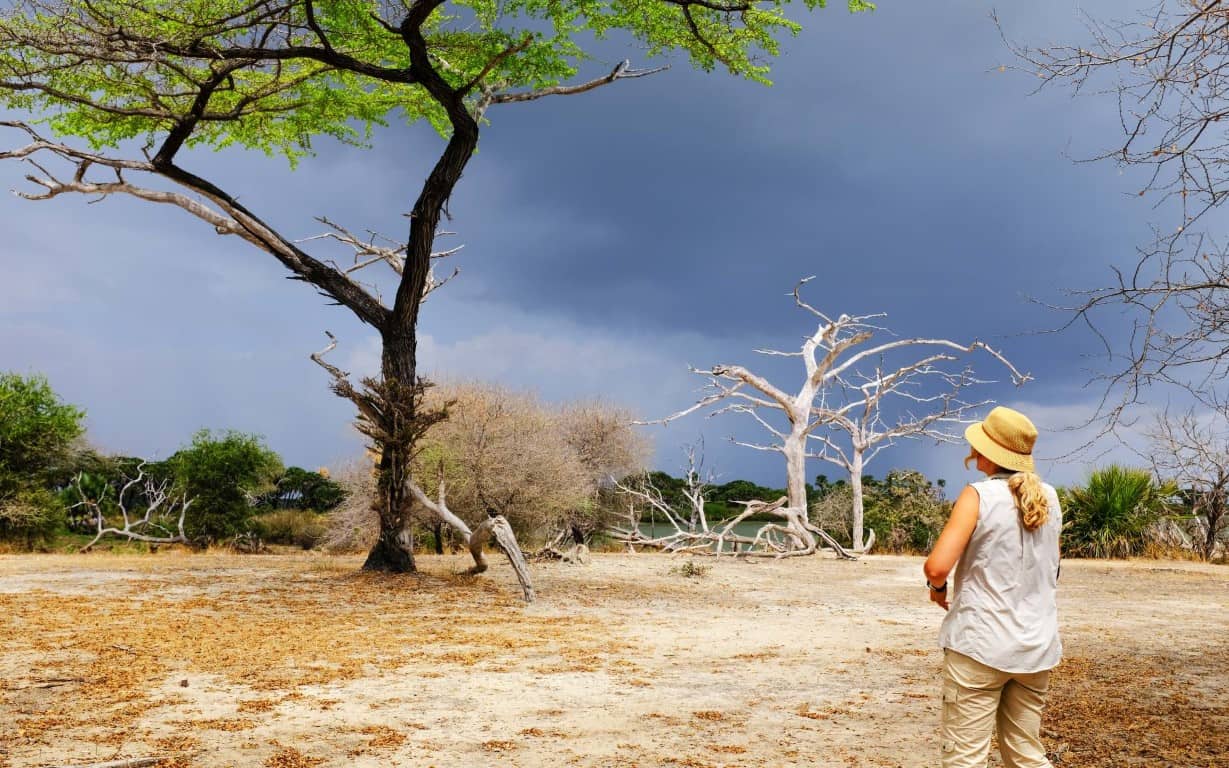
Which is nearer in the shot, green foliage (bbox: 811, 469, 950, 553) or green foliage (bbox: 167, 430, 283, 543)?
green foliage (bbox: 167, 430, 283, 543)

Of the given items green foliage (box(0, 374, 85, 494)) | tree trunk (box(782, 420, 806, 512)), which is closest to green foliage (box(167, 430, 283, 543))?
green foliage (box(0, 374, 85, 494))

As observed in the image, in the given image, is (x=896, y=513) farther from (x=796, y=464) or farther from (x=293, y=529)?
(x=293, y=529)

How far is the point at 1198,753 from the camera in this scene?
15.4ft

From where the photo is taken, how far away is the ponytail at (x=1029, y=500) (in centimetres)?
323

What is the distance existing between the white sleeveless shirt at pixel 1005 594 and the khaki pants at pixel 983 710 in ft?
0.21

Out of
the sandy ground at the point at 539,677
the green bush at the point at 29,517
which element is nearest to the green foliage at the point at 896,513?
the sandy ground at the point at 539,677

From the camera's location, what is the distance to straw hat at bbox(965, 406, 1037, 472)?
3365 mm

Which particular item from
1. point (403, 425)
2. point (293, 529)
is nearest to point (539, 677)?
point (403, 425)

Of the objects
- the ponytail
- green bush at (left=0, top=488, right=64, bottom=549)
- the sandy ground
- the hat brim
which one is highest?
the hat brim

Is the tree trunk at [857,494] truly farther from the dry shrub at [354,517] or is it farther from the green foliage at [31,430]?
the green foliage at [31,430]

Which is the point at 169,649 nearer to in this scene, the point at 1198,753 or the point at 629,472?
the point at 1198,753

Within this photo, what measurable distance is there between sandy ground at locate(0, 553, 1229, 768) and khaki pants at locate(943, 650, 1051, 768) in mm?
1113

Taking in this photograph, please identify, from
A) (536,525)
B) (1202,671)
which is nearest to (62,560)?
(536,525)

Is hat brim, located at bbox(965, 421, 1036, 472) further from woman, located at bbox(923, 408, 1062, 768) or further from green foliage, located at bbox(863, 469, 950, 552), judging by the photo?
green foliage, located at bbox(863, 469, 950, 552)
